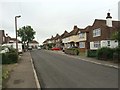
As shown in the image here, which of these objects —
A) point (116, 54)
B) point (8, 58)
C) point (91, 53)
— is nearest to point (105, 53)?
point (116, 54)

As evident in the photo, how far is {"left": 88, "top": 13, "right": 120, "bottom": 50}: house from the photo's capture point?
152ft

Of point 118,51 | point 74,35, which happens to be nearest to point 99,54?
point 118,51

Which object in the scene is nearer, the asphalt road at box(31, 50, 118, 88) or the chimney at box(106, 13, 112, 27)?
the asphalt road at box(31, 50, 118, 88)

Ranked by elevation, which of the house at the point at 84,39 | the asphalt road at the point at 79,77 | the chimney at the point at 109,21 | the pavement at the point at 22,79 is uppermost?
the chimney at the point at 109,21

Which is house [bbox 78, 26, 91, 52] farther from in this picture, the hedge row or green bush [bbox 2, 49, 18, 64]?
green bush [bbox 2, 49, 18, 64]

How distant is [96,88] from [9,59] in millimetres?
18453

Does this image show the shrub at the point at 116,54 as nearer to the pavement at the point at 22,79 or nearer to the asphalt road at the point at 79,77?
the asphalt road at the point at 79,77

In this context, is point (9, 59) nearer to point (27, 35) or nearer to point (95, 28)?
point (95, 28)

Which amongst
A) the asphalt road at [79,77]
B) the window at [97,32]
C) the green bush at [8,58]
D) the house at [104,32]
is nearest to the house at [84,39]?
the house at [104,32]

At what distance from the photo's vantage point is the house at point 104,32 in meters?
46.4

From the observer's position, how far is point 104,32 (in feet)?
155

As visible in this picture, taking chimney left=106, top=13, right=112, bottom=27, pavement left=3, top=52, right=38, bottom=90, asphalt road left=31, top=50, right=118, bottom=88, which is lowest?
pavement left=3, top=52, right=38, bottom=90

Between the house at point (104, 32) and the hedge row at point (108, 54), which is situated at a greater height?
the house at point (104, 32)

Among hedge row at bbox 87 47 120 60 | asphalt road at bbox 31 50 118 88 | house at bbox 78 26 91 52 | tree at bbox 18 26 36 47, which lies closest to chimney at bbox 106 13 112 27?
house at bbox 78 26 91 52
